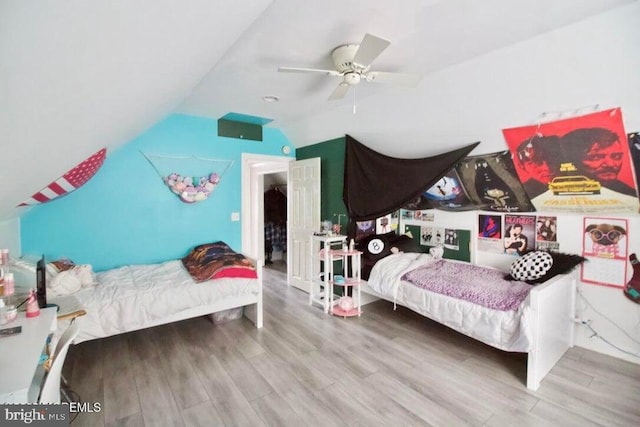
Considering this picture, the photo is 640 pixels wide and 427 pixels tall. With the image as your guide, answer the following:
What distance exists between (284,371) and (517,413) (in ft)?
5.26

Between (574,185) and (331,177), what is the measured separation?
2611 millimetres

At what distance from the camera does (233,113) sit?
375cm

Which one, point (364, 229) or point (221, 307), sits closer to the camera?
point (221, 307)

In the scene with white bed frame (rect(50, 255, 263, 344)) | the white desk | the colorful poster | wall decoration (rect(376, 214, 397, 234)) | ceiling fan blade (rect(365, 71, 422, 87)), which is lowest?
white bed frame (rect(50, 255, 263, 344))

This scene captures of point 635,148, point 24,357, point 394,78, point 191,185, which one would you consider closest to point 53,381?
point 24,357

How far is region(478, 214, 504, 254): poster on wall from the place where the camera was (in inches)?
122

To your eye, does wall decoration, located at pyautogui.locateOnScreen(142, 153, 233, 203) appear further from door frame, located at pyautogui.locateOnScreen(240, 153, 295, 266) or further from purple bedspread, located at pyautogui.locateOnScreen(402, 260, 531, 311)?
purple bedspread, located at pyautogui.locateOnScreen(402, 260, 531, 311)

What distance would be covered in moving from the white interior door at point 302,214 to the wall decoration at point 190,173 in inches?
42.7

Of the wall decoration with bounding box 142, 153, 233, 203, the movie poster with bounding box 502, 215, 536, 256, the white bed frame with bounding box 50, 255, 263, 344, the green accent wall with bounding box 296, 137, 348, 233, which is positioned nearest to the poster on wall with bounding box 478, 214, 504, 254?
the movie poster with bounding box 502, 215, 536, 256

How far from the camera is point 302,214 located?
4.46 meters

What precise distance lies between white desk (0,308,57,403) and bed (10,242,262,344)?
0.58 m

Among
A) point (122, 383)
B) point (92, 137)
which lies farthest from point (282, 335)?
point (92, 137)

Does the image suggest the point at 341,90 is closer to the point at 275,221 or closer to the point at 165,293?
the point at 165,293

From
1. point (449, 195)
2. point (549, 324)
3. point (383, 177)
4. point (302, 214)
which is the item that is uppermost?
point (383, 177)
